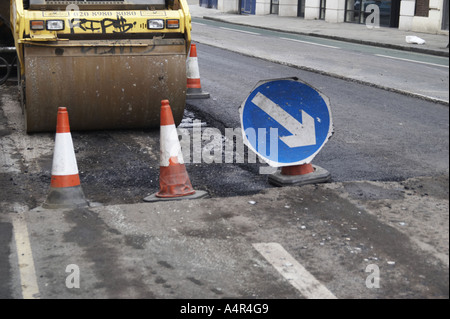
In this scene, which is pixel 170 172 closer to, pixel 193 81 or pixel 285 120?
pixel 285 120

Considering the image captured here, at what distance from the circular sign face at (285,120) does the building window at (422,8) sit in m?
18.6

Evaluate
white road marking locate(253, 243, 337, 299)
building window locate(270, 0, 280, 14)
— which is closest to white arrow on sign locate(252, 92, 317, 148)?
white road marking locate(253, 243, 337, 299)

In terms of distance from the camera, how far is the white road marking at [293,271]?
14.1ft

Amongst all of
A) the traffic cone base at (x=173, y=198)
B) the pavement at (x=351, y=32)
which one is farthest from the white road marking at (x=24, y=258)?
the pavement at (x=351, y=32)

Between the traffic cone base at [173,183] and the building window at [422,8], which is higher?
the building window at [422,8]

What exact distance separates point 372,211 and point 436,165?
5.75ft

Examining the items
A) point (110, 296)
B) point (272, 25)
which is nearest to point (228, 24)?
point (272, 25)

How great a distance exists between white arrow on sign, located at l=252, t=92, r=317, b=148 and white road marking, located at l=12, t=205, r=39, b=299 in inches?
88.7

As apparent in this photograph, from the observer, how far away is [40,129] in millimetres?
8320

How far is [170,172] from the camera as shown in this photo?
6148mm

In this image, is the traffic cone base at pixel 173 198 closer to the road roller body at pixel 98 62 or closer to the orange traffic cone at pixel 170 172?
the orange traffic cone at pixel 170 172

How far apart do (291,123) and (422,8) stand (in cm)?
1896

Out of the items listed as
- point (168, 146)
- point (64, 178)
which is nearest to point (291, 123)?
point (168, 146)
